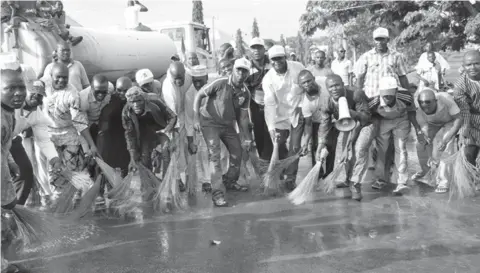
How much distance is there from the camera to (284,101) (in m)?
6.54

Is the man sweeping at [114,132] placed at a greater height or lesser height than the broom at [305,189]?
greater

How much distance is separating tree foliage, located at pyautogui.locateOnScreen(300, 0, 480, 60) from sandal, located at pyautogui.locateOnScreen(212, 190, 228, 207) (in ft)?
37.3

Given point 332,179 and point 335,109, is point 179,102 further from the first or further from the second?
point 332,179

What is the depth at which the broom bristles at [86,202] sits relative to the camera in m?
5.45

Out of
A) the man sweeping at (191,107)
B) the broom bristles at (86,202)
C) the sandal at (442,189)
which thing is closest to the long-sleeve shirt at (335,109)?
the sandal at (442,189)

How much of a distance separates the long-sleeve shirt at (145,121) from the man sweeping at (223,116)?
1.36 feet

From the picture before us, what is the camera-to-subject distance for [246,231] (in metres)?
5.02

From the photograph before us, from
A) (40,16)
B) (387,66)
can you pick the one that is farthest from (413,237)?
(40,16)

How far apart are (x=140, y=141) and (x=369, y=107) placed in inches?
108

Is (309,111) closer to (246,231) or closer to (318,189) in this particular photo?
(318,189)

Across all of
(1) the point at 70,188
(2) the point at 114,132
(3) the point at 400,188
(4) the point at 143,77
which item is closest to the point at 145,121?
(2) the point at 114,132

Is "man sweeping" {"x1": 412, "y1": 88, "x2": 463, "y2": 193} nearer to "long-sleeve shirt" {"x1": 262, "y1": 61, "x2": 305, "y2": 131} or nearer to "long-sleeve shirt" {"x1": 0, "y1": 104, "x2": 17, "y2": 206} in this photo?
"long-sleeve shirt" {"x1": 262, "y1": 61, "x2": 305, "y2": 131}

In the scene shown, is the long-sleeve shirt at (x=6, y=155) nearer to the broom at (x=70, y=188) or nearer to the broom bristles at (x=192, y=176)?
the broom at (x=70, y=188)

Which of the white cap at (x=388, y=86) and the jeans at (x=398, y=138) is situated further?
the jeans at (x=398, y=138)
